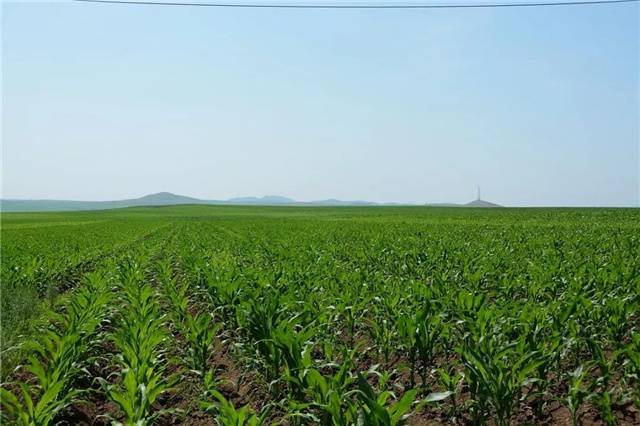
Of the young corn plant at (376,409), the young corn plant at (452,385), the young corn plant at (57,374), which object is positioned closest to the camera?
the young corn plant at (376,409)

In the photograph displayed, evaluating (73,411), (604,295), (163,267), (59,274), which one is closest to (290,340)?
(73,411)

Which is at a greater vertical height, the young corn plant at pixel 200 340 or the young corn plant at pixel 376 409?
the young corn plant at pixel 376 409

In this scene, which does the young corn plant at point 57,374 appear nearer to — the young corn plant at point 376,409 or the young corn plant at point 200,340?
the young corn plant at point 200,340

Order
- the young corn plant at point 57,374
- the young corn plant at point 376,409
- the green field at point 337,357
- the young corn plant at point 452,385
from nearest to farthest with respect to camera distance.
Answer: the young corn plant at point 376,409
the young corn plant at point 57,374
the green field at point 337,357
the young corn plant at point 452,385

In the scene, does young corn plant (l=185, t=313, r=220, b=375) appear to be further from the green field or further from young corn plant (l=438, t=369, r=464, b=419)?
young corn plant (l=438, t=369, r=464, b=419)

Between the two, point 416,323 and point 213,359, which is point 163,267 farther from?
point 416,323

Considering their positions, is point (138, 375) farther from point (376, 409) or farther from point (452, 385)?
point (452, 385)

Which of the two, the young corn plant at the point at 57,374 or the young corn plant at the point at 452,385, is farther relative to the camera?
the young corn plant at the point at 452,385

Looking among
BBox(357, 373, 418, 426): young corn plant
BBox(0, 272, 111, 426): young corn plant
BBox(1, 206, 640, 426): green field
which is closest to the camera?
BBox(357, 373, 418, 426): young corn plant

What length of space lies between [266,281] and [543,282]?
4.91 metres

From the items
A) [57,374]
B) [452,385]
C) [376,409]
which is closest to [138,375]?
[57,374]

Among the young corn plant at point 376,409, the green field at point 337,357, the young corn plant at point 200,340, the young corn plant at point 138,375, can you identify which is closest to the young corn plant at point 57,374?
the green field at point 337,357

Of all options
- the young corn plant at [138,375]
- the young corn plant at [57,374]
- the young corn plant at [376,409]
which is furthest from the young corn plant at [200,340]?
the young corn plant at [376,409]

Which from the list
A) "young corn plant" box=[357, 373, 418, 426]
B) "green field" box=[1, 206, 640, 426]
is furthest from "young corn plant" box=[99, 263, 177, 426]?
"young corn plant" box=[357, 373, 418, 426]
